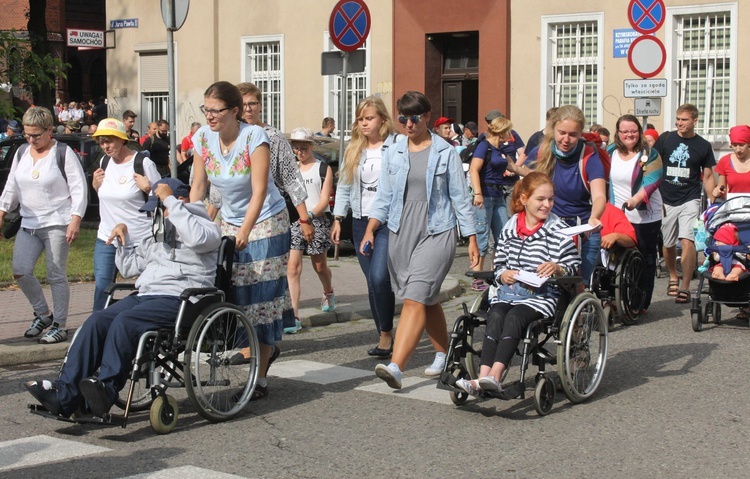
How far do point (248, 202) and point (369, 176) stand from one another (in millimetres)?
1720

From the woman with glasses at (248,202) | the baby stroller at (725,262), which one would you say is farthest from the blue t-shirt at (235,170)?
the baby stroller at (725,262)

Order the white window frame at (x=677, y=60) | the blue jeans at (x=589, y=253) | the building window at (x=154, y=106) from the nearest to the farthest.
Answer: the blue jeans at (x=589, y=253) → the white window frame at (x=677, y=60) → the building window at (x=154, y=106)

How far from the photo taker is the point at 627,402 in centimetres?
775

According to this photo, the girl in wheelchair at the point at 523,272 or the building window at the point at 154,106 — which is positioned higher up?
the building window at the point at 154,106

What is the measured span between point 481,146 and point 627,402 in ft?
21.8

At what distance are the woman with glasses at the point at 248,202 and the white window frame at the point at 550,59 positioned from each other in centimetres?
1580

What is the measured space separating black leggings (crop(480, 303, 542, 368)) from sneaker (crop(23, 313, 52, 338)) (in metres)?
4.43

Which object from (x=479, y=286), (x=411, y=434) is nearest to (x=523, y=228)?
(x=411, y=434)

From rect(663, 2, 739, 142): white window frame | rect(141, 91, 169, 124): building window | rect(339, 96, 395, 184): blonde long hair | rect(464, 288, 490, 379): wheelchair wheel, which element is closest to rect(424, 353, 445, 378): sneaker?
rect(464, 288, 490, 379): wheelchair wheel

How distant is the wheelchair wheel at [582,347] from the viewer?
7.32 meters

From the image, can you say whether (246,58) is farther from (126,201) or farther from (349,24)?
(126,201)

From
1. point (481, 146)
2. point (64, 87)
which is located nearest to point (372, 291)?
point (481, 146)

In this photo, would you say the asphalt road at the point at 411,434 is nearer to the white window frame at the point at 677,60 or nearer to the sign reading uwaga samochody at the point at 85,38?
the white window frame at the point at 677,60

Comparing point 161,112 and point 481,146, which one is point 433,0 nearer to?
point 161,112
